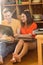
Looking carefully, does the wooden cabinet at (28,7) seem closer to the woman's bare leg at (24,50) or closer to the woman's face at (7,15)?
the woman's face at (7,15)

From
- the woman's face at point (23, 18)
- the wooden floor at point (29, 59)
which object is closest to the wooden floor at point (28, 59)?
the wooden floor at point (29, 59)

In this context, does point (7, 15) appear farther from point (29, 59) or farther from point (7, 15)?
point (29, 59)

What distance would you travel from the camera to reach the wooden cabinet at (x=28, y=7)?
1.71 meters

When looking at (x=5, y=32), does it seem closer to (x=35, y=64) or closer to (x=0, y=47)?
(x=0, y=47)

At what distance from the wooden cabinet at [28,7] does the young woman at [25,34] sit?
42mm

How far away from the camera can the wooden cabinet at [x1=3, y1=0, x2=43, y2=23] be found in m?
1.71

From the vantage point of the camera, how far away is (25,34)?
175 cm

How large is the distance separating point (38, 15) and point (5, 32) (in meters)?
0.35

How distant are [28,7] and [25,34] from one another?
0.83 feet

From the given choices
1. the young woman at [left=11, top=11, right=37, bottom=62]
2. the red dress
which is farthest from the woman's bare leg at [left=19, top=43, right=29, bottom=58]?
the red dress

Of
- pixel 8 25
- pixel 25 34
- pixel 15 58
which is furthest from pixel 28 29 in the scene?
pixel 15 58

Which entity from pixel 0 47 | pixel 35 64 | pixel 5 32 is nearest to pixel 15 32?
pixel 5 32

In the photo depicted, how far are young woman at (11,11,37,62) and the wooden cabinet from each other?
0.14ft

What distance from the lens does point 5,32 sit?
1.78 meters
